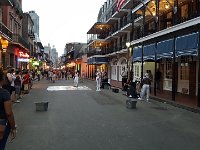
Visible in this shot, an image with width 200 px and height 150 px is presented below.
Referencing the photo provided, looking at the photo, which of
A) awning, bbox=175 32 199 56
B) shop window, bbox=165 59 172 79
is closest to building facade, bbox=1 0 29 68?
shop window, bbox=165 59 172 79

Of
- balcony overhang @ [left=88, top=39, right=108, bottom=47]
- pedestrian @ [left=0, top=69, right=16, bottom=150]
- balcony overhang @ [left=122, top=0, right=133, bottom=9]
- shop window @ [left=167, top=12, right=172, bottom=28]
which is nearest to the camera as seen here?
pedestrian @ [left=0, top=69, right=16, bottom=150]

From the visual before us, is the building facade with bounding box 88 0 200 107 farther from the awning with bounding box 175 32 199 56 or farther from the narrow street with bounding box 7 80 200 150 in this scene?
the narrow street with bounding box 7 80 200 150

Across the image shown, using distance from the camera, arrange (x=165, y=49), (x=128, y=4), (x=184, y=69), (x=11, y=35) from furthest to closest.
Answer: (x=128, y=4) < (x=11, y=35) < (x=184, y=69) < (x=165, y=49)

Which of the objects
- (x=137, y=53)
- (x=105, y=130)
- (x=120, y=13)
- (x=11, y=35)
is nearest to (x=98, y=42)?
(x=120, y=13)

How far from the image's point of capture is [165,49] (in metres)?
22.0

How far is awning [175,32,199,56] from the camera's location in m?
17.4

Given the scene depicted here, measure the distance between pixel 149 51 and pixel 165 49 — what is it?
3535 millimetres

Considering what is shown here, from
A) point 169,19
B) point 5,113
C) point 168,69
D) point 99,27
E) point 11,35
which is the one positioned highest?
point 99,27

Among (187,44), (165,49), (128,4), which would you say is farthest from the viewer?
(128,4)

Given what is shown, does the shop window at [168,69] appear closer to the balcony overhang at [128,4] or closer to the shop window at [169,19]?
the shop window at [169,19]

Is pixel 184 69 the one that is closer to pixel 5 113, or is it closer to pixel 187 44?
pixel 187 44

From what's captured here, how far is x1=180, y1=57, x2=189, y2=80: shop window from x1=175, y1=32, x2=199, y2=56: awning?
223 inches

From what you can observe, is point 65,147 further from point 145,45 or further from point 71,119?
point 145,45

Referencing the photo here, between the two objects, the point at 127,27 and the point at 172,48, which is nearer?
the point at 172,48
